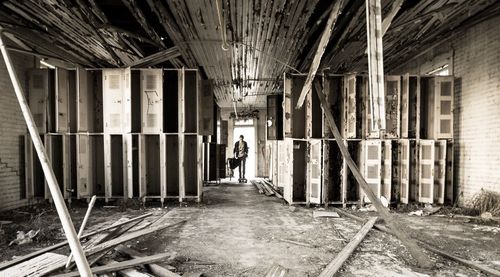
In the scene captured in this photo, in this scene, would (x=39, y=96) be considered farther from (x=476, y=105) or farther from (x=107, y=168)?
(x=476, y=105)

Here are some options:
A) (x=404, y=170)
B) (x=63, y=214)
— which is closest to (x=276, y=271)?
(x=63, y=214)

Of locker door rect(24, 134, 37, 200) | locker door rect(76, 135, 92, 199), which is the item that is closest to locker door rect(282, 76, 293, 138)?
locker door rect(76, 135, 92, 199)

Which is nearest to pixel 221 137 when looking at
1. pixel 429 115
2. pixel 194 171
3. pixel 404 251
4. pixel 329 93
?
pixel 194 171

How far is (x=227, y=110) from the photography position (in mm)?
15594

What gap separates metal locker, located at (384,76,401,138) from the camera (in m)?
6.10

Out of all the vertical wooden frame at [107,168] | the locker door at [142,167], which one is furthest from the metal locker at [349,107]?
the vertical wooden frame at [107,168]

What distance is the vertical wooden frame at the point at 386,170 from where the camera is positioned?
6.01 metres

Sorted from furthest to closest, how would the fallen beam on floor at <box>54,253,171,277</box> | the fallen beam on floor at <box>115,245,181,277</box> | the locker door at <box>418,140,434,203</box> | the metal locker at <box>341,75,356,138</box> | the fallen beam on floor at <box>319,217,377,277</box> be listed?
the metal locker at <box>341,75,356,138</box> < the locker door at <box>418,140,434,203</box> < the fallen beam on floor at <box>319,217,377,277</box> < the fallen beam on floor at <box>115,245,181,277</box> < the fallen beam on floor at <box>54,253,171,277</box>

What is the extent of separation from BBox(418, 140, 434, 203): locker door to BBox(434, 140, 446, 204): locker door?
0.62 feet

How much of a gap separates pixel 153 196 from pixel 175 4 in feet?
12.8

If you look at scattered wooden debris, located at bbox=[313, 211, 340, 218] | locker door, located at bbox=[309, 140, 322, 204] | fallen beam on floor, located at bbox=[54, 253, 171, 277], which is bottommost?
scattered wooden debris, located at bbox=[313, 211, 340, 218]

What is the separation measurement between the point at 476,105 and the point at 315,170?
3.40m

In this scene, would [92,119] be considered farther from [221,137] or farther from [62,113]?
[221,137]

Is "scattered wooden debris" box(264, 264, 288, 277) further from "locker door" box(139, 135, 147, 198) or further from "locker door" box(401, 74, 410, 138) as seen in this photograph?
"locker door" box(401, 74, 410, 138)
